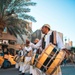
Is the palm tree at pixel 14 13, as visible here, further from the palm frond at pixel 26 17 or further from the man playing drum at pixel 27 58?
the man playing drum at pixel 27 58

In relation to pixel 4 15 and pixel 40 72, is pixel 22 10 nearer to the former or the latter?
pixel 4 15

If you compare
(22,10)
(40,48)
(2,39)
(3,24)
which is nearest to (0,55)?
(3,24)

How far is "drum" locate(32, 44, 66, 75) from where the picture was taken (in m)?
4.49

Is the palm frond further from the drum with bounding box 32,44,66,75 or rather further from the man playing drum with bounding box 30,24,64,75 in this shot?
the drum with bounding box 32,44,66,75

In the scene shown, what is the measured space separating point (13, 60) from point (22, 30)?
4371mm

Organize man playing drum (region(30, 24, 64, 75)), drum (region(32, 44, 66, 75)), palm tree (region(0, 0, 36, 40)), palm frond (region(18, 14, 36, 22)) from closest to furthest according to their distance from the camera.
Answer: drum (region(32, 44, 66, 75)) → man playing drum (region(30, 24, 64, 75)) → palm tree (region(0, 0, 36, 40)) → palm frond (region(18, 14, 36, 22))

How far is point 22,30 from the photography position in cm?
2392

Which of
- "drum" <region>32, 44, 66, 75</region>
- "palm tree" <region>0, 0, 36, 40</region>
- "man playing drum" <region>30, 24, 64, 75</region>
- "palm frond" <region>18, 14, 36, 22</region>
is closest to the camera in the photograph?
"drum" <region>32, 44, 66, 75</region>

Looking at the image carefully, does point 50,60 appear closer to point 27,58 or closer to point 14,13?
point 27,58

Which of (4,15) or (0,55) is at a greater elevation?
(4,15)

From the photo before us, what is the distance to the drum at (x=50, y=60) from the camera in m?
4.49

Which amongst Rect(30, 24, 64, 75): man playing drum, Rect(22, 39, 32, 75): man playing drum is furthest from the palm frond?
Rect(30, 24, 64, 75): man playing drum

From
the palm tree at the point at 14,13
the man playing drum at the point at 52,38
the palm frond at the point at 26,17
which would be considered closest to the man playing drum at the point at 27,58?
the man playing drum at the point at 52,38

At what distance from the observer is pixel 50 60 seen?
4516 millimetres
